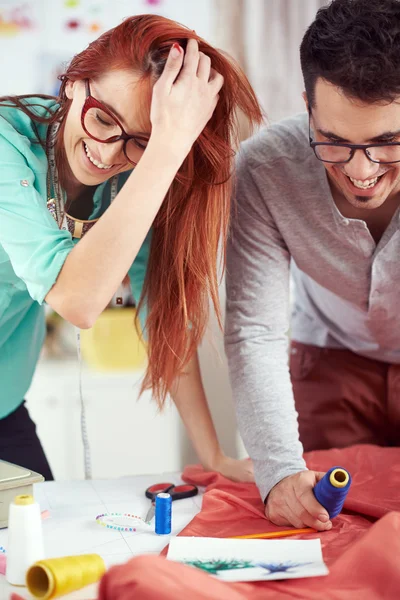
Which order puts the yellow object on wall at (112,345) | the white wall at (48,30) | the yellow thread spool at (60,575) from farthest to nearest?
the white wall at (48,30) < the yellow object on wall at (112,345) < the yellow thread spool at (60,575)

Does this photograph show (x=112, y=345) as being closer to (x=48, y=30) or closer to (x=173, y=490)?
(x=48, y=30)

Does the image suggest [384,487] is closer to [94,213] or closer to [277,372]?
[277,372]

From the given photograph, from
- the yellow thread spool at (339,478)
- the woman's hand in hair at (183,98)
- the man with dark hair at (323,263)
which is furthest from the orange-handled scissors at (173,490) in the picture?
the woman's hand in hair at (183,98)

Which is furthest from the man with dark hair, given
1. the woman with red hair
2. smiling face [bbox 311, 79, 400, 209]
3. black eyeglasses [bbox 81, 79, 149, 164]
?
black eyeglasses [bbox 81, 79, 149, 164]

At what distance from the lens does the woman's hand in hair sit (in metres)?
1.24

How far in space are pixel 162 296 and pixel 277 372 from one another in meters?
0.29

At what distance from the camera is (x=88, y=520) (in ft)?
4.32

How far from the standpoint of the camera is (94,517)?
4.36 feet

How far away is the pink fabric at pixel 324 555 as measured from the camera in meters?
0.84

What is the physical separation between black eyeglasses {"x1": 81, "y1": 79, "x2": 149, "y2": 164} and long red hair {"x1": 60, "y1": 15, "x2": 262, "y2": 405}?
7 cm

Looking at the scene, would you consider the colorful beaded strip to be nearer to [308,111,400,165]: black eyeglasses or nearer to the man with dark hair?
the man with dark hair

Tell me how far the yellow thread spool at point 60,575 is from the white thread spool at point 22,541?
28 millimetres

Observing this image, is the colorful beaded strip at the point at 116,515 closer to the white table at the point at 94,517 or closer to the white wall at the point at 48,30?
the white table at the point at 94,517

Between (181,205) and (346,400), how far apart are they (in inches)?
28.9
